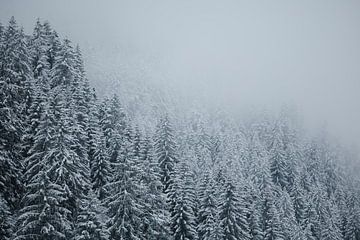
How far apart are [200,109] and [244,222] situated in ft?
310

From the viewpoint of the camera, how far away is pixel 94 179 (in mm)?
31328

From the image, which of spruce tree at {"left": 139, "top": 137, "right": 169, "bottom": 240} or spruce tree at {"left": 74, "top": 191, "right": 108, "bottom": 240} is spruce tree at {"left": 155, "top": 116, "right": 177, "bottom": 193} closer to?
spruce tree at {"left": 139, "top": 137, "right": 169, "bottom": 240}

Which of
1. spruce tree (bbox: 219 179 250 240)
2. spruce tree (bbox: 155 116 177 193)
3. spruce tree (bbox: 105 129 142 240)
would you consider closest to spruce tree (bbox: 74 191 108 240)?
spruce tree (bbox: 105 129 142 240)

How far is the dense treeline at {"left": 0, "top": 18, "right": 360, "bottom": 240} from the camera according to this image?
22.4m

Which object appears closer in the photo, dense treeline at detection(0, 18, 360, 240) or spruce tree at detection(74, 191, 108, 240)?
spruce tree at detection(74, 191, 108, 240)

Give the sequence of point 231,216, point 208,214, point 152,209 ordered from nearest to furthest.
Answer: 1. point 152,209
2. point 231,216
3. point 208,214

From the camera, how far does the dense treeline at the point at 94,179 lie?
22362 mm

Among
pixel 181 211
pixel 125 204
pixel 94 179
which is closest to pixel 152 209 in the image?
pixel 125 204

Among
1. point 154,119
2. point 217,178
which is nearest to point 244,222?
point 217,178

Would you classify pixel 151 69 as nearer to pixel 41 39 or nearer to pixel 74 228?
pixel 41 39

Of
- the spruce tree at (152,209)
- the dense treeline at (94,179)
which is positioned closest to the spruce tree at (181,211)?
the dense treeline at (94,179)

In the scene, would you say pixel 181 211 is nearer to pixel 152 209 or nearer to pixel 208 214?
pixel 208 214

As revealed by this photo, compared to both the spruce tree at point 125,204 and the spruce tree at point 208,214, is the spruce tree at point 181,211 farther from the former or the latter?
the spruce tree at point 125,204

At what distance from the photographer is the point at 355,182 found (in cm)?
10694
